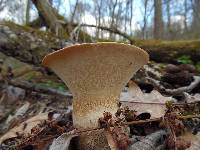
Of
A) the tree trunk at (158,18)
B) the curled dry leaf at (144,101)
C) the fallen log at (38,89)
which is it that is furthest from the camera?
the tree trunk at (158,18)

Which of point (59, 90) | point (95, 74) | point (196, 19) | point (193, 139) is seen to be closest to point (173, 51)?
point (59, 90)

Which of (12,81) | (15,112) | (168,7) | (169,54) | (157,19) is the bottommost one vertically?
(15,112)

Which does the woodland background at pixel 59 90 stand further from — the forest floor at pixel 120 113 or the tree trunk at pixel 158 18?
the tree trunk at pixel 158 18

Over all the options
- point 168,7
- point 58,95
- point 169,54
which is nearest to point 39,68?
point 58,95

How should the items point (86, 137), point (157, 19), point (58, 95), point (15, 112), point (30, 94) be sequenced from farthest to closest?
1. point (157, 19)
2. point (30, 94)
3. point (58, 95)
4. point (15, 112)
5. point (86, 137)

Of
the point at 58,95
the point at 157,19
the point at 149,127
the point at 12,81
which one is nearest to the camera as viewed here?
the point at 149,127

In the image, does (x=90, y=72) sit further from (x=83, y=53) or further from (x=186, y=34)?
(x=186, y=34)

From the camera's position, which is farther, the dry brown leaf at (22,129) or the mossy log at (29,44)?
the mossy log at (29,44)

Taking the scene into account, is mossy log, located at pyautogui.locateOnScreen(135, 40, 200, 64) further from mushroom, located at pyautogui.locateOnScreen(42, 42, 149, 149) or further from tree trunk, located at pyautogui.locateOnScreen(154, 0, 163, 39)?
tree trunk, located at pyautogui.locateOnScreen(154, 0, 163, 39)

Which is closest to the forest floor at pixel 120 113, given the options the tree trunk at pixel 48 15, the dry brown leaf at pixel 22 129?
the dry brown leaf at pixel 22 129
